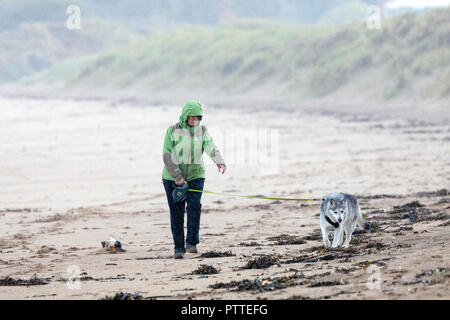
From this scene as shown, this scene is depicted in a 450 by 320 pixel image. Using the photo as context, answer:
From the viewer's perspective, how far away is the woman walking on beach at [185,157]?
8109 mm

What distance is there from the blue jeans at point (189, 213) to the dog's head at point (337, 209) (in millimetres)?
1314

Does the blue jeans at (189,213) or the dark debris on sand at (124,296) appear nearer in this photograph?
the dark debris on sand at (124,296)

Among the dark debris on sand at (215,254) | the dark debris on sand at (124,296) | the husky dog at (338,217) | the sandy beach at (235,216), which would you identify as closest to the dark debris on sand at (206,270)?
the sandy beach at (235,216)

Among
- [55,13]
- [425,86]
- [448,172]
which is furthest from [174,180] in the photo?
[55,13]

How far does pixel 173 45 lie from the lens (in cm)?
5453

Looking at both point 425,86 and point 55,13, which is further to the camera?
point 55,13

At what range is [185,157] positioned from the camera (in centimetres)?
819

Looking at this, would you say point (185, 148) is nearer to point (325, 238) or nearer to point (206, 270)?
point (206, 270)

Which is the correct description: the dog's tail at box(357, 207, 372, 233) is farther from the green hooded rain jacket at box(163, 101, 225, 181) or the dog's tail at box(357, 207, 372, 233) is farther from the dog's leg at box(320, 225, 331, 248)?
the green hooded rain jacket at box(163, 101, 225, 181)

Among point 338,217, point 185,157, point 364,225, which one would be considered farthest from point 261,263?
point 364,225

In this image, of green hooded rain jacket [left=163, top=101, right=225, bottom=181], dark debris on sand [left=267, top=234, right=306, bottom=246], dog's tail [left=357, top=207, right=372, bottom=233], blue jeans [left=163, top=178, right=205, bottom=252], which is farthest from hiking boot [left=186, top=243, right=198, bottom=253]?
dog's tail [left=357, top=207, right=372, bottom=233]

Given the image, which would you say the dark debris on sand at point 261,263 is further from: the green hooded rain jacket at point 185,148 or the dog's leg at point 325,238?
the green hooded rain jacket at point 185,148

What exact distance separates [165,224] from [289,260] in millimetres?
3630
